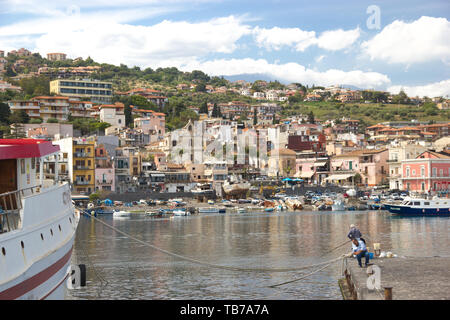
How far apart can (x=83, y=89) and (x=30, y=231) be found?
5960 inches

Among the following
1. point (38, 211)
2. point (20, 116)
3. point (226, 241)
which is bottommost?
point (226, 241)

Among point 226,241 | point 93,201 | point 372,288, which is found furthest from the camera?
point 93,201

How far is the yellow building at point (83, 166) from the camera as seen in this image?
9387cm

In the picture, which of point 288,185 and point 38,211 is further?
point 288,185

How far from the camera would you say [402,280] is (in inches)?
952

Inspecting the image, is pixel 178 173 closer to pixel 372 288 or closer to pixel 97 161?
pixel 97 161

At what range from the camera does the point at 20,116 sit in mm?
122062

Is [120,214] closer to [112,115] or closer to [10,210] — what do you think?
[10,210]

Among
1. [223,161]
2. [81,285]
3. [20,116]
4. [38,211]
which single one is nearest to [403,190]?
[223,161]

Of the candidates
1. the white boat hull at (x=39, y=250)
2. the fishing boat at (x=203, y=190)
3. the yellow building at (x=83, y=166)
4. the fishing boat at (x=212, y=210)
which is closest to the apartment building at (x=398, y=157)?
the fishing boat at (x=203, y=190)

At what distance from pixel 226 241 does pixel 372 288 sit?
29.5 metres

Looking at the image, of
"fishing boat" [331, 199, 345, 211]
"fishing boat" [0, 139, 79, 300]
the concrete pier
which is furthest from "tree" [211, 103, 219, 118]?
"fishing boat" [0, 139, 79, 300]

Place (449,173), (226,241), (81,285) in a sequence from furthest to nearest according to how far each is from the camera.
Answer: (449,173), (226,241), (81,285)

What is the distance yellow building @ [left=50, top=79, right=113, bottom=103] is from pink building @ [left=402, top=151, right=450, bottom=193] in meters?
90.2
